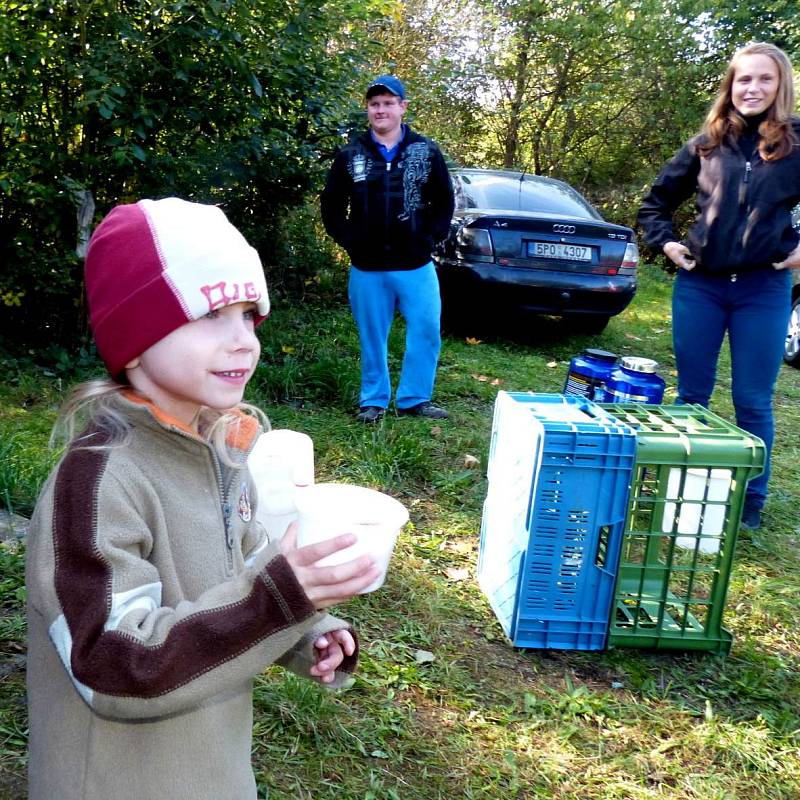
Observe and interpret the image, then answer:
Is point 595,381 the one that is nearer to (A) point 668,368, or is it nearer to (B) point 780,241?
(B) point 780,241

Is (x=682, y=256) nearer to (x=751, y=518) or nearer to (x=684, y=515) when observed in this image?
(x=751, y=518)

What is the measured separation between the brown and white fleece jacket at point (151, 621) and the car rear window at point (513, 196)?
640 centimetres

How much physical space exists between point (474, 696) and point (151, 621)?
1786 millimetres

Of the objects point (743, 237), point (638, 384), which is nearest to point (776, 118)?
point (743, 237)

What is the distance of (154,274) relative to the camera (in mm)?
1188

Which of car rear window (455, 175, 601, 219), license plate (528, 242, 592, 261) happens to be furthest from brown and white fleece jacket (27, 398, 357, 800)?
car rear window (455, 175, 601, 219)

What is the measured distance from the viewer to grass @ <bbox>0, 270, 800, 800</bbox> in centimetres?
224

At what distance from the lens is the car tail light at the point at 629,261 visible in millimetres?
7438

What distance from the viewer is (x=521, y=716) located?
253 centimetres

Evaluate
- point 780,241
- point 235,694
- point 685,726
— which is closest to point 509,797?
point 685,726

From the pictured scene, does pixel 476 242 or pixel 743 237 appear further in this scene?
pixel 476 242

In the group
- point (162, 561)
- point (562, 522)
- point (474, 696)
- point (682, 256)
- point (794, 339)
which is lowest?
point (474, 696)

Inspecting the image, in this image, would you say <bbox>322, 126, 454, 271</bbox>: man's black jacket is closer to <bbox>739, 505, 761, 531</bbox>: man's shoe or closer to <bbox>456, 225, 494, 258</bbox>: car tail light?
<bbox>456, 225, 494, 258</bbox>: car tail light

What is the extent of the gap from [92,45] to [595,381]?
336cm
